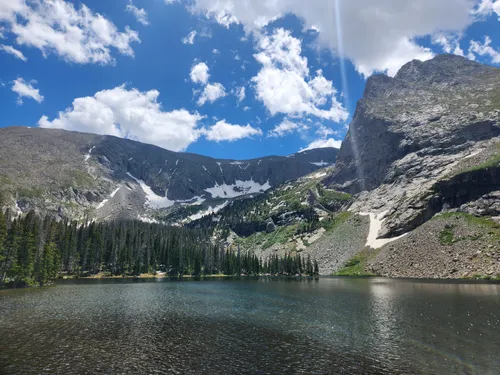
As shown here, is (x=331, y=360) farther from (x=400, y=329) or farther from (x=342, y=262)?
(x=342, y=262)

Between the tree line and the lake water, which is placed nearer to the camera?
the lake water

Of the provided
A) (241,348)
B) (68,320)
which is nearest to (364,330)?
(241,348)

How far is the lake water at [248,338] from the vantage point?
991 inches

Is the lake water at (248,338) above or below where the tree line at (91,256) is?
below

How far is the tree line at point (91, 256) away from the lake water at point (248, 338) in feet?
119

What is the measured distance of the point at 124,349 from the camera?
2975 centimetres

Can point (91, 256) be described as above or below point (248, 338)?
above

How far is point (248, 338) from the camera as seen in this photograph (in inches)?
1371

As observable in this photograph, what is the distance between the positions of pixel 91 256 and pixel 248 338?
135792mm

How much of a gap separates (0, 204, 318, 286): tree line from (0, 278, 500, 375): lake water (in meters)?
36.3

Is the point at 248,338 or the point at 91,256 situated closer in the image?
the point at 248,338

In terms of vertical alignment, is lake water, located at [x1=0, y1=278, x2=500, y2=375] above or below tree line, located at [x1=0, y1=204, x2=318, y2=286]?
below

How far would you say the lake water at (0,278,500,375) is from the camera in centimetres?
2517

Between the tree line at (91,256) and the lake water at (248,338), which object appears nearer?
the lake water at (248,338)
